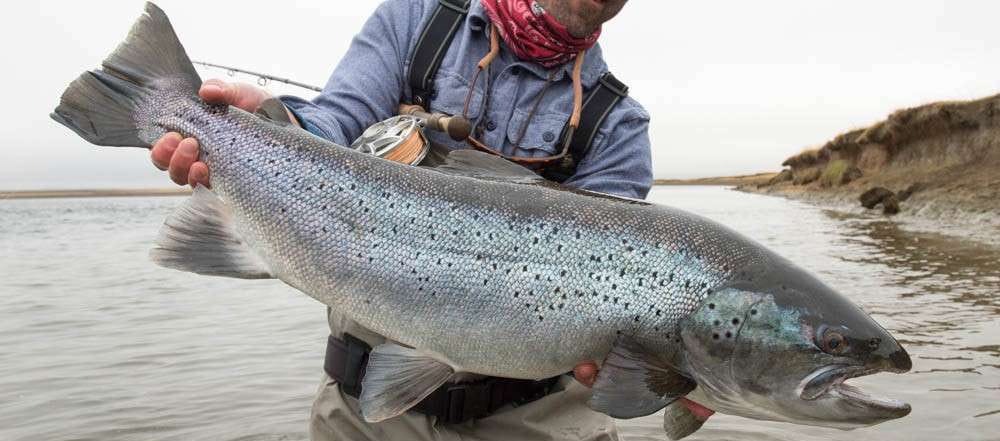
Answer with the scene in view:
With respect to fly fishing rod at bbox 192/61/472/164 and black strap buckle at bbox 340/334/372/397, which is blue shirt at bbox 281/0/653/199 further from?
black strap buckle at bbox 340/334/372/397

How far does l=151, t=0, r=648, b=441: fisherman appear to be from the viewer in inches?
123

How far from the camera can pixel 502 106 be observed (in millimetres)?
3535

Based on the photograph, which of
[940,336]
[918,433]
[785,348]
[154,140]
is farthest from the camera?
[940,336]

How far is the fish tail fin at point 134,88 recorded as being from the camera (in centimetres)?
257

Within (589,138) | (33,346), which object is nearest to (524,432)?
(589,138)

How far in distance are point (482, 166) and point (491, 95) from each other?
85 centimetres

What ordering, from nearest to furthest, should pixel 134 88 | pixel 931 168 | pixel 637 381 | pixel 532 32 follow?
pixel 637 381 → pixel 134 88 → pixel 532 32 → pixel 931 168

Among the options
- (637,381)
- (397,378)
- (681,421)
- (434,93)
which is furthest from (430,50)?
(681,421)

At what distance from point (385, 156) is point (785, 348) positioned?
158cm

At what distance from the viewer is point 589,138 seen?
346cm

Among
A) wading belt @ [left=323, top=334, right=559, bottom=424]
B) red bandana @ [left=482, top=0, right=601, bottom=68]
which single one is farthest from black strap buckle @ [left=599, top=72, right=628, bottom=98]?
wading belt @ [left=323, top=334, right=559, bottom=424]

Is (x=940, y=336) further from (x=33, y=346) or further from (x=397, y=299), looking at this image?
(x=33, y=346)

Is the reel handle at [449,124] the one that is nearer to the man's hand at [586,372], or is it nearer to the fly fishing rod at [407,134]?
the fly fishing rod at [407,134]

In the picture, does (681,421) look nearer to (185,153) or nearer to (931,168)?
(185,153)
